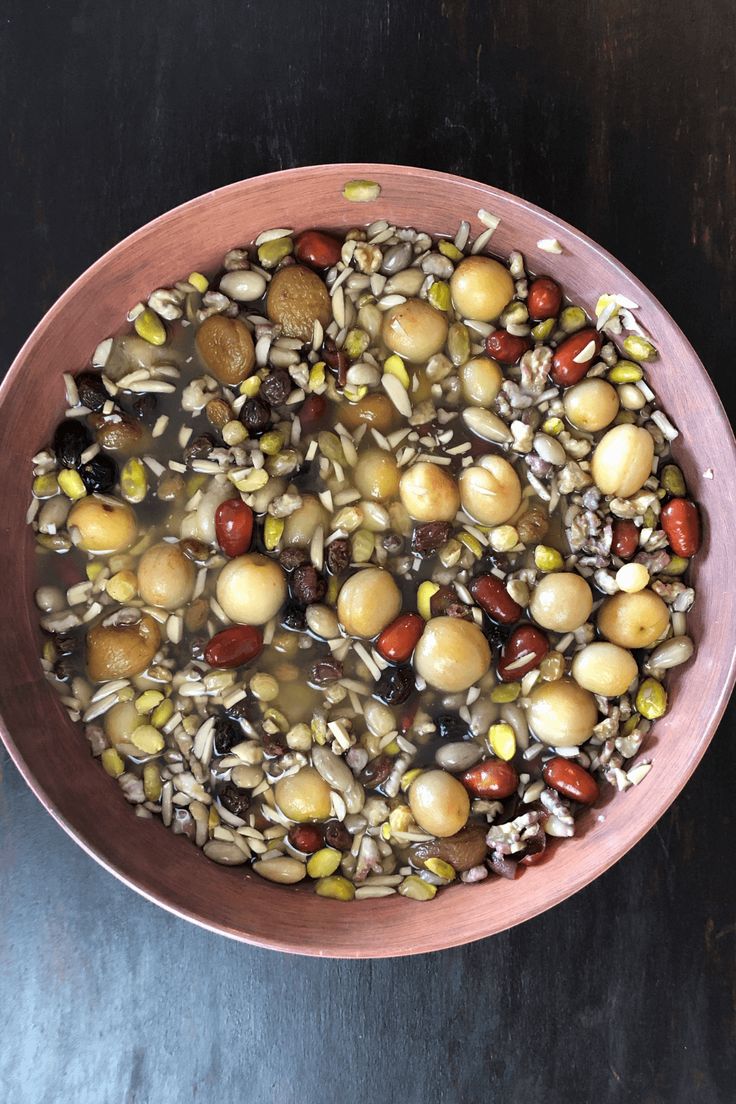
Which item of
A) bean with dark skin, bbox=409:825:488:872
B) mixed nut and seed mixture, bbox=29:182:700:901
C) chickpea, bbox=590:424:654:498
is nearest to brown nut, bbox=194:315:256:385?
mixed nut and seed mixture, bbox=29:182:700:901

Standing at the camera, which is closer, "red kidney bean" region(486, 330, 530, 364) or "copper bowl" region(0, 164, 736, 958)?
"copper bowl" region(0, 164, 736, 958)

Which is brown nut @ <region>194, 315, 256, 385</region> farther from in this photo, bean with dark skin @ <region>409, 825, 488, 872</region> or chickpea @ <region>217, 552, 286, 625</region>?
bean with dark skin @ <region>409, 825, 488, 872</region>

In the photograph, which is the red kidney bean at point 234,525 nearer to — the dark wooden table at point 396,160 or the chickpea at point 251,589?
the chickpea at point 251,589

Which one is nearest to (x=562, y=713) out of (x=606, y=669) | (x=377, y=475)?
(x=606, y=669)

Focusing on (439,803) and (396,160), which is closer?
(439,803)

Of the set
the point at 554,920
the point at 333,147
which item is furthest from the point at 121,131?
the point at 554,920

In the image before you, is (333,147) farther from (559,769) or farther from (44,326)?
(559,769)

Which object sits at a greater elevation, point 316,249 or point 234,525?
point 316,249

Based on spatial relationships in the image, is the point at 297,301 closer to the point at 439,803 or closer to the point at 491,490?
the point at 491,490

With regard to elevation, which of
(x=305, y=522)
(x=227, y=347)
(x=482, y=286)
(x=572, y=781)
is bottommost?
(x=572, y=781)
